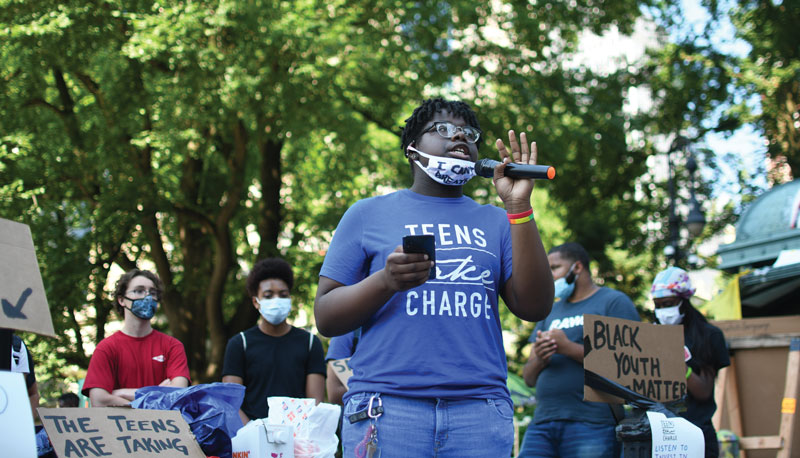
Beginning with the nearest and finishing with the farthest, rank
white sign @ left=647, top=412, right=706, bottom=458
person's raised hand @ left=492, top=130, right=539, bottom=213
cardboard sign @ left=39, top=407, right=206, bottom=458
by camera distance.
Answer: person's raised hand @ left=492, top=130, right=539, bottom=213 < cardboard sign @ left=39, top=407, right=206, bottom=458 < white sign @ left=647, top=412, right=706, bottom=458

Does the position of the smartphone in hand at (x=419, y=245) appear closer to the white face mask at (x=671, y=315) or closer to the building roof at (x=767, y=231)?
the white face mask at (x=671, y=315)

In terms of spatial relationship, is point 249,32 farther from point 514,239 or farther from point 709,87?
point 709,87

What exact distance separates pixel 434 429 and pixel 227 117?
33.1 feet

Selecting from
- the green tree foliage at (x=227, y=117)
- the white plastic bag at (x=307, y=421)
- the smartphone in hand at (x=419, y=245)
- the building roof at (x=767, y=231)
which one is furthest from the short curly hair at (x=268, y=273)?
Result: the building roof at (x=767, y=231)

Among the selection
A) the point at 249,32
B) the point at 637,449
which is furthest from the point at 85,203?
the point at 637,449

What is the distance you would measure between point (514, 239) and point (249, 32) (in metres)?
9.21

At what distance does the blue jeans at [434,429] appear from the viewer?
2.57 meters

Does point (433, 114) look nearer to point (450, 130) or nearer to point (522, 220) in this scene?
point (450, 130)

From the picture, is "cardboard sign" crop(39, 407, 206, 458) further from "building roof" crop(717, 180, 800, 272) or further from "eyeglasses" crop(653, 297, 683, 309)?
"building roof" crop(717, 180, 800, 272)

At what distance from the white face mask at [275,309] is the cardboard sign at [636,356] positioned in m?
A: 2.07

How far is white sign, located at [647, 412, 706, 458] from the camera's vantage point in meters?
4.26

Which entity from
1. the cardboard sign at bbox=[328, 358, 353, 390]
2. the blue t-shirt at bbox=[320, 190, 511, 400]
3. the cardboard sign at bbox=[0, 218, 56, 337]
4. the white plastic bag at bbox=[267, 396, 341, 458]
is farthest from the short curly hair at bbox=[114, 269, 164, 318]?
the blue t-shirt at bbox=[320, 190, 511, 400]

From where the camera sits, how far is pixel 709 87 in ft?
58.0

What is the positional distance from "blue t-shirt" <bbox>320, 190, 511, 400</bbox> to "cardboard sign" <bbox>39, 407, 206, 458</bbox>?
1478mm
